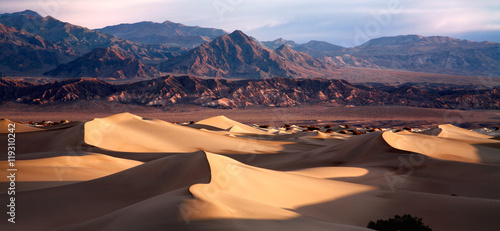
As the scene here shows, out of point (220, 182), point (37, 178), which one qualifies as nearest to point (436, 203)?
point (220, 182)

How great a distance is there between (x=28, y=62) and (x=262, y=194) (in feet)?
669

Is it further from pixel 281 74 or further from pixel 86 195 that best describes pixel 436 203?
pixel 281 74

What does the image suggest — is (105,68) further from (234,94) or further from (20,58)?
(234,94)

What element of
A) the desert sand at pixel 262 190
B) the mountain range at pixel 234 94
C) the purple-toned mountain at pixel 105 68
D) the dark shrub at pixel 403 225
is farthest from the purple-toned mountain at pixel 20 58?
the dark shrub at pixel 403 225

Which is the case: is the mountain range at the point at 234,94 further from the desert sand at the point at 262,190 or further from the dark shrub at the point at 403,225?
the dark shrub at the point at 403,225

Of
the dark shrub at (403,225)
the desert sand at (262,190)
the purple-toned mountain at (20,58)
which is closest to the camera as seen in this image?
the desert sand at (262,190)

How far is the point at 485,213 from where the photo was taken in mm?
9602

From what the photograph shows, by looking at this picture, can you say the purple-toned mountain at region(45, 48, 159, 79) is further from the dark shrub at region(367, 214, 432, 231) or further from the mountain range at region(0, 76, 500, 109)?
the dark shrub at region(367, 214, 432, 231)

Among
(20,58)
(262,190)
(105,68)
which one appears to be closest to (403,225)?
(262,190)

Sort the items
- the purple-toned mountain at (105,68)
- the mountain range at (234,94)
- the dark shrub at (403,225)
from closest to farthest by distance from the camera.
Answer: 1. the dark shrub at (403,225)
2. the mountain range at (234,94)
3. the purple-toned mountain at (105,68)

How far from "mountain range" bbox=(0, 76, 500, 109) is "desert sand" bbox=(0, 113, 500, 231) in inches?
3113

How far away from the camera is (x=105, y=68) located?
573 ft

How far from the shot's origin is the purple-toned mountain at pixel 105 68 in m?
167

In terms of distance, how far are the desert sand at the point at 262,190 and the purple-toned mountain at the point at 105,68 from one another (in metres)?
149
